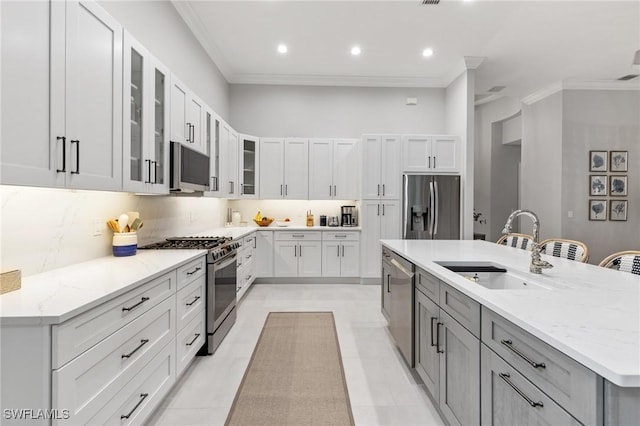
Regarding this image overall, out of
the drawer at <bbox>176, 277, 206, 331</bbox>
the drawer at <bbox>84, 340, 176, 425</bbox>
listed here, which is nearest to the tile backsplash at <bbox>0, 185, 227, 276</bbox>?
the drawer at <bbox>176, 277, 206, 331</bbox>

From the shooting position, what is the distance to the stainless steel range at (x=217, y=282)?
2746 millimetres

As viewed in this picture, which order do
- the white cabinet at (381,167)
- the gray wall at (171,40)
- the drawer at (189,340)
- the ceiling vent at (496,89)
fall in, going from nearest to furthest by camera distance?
the drawer at (189,340) → the gray wall at (171,40) → the white cabinet at (381,167) → the ceiling vent at (496,89)

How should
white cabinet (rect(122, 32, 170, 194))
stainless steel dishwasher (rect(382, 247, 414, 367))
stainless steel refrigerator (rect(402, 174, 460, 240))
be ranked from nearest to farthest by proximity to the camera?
white cabinet (rect(122, 32, 170, 194)) → stainless steel dishwasher (rect(382, 247, 414, 367)) → stainless steel refrigerator (rect(402, 174, 460, 240))

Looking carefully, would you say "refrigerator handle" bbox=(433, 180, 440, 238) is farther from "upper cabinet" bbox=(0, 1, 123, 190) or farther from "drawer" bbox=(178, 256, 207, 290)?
"upper cabinet" bbox=(0, 1, 123, 190)

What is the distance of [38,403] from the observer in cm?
114

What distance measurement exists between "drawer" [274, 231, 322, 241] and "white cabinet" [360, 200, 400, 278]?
0.77 metres

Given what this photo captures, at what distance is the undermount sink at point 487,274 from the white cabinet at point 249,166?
12.2 feet

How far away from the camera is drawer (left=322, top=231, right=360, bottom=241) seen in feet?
17.0

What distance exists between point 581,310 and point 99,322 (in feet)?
6.43

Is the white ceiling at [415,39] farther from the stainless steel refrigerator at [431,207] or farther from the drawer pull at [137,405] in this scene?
the drawer pull at [137,405]

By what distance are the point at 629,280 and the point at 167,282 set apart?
8.64 feet

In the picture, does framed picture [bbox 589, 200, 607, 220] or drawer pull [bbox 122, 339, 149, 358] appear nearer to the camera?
drawer pull [bbox 122, 339, 149, 358]

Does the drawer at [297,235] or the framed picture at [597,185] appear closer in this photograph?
the drawer at [297,235]

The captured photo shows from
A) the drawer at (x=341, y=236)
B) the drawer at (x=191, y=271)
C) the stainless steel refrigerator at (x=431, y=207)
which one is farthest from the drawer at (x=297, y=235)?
the drawer at (x=191, y=271)
